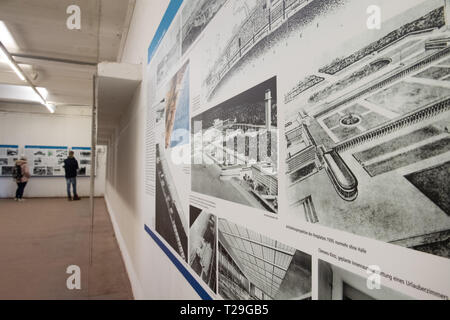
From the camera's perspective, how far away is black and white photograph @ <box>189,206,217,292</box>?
29.2 inches

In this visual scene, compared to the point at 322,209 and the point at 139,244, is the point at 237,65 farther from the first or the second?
the point at 139,244

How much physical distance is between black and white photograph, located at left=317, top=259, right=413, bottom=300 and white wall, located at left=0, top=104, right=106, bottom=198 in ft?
30.9

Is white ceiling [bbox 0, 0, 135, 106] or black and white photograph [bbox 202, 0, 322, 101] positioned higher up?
white ceiling [bbox 0, 0, 135, 106]

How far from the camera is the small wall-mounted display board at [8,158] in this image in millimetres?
7568

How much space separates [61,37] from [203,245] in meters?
3.95

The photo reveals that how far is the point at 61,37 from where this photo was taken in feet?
11.4

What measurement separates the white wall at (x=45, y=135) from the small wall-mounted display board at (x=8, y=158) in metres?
0.13

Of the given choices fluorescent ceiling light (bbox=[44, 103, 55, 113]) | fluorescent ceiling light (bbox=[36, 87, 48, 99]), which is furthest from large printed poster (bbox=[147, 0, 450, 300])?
fluorescent ceiling light (bbox=[44, 103, 55, 113])

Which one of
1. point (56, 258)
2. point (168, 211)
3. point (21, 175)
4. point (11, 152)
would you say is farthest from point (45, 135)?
point (168, 211)

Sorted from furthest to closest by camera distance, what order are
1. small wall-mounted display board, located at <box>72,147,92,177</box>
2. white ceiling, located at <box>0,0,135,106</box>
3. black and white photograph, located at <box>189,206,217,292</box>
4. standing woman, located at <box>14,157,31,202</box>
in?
small wall-mounted display board, located at <box>72,147,92,177</box>
standing woman, located at <box>14,157,31,202</box>
white ceiling, located at <box>0,0,135,106</box>
black and white photograph, located at <box>189,206,217,292</box>

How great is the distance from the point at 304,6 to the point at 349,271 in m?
0.42

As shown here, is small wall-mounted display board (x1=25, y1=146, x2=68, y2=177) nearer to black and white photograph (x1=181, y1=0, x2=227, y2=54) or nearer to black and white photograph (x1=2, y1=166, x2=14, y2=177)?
black and white photograph (x1=2, y1=166, x2=14, y2=177)

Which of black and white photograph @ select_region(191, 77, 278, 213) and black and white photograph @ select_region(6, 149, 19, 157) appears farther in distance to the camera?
black and white photograph @ select_region(6, 149, 19, 157)

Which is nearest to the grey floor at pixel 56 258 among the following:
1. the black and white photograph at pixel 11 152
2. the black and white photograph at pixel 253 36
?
the black and white photograph at pixel 253 36
